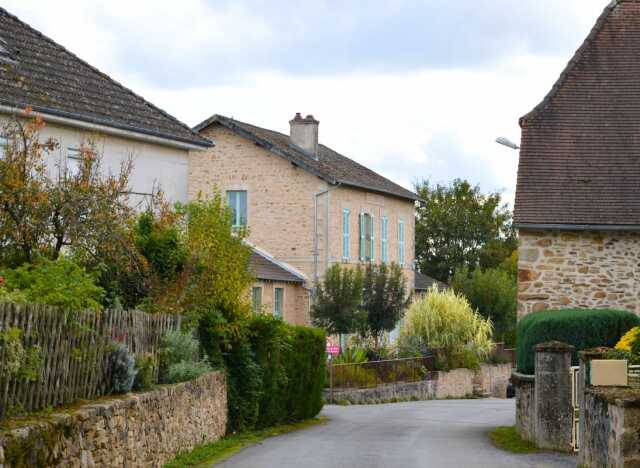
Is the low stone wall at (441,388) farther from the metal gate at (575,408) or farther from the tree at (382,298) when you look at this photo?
the metal gate at (575,408)

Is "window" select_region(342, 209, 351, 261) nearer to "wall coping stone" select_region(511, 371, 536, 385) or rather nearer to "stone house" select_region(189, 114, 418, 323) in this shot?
"stone house" select_region(189, 114, 418, 323)

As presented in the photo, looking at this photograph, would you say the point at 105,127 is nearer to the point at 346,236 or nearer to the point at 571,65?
the point at 571,65

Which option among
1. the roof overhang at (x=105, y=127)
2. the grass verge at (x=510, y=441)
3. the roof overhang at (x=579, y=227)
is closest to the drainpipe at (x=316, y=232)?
the roof overhang at (x=105, y=127)

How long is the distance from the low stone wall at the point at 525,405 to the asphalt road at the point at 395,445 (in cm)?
73

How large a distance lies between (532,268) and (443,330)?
740 inches

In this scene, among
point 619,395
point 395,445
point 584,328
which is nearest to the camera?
point 619,395

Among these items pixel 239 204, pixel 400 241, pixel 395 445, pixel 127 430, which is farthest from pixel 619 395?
pixel 400 241

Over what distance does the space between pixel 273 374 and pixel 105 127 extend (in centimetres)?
616

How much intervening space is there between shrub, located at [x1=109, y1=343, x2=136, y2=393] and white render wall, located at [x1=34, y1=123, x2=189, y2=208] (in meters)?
10.2

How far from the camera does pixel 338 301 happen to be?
139 ft

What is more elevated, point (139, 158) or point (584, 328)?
point (139, 158)

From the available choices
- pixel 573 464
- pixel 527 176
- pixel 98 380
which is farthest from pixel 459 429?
pixel 98 380

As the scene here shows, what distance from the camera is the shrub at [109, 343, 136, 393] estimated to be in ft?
46.9

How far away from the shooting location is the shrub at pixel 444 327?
44719mm
